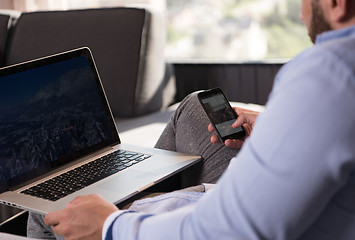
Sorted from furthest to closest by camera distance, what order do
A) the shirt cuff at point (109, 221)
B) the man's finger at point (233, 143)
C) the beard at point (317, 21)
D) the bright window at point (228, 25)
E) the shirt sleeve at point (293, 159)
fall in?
the bright window at point (228, 25)
the man's finger at point (233, 143)
the shirt cuff at point (109, 221)
the beard at point (317, 21)
the shirt sleeve at point (293, 159)

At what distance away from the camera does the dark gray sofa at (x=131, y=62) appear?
2271 millimetres

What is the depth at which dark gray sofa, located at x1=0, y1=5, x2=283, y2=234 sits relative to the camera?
2.27 meters

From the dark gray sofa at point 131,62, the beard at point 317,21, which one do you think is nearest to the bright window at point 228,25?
the dark gray sofa at point 131,62

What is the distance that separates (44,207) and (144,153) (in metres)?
0.36

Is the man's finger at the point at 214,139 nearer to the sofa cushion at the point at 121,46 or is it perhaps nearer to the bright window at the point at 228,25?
the sofa cushion at the point at 121,46

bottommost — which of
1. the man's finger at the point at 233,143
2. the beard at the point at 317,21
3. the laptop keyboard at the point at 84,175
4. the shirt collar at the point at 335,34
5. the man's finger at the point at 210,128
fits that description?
the laptop keyboard at the point at 84,175

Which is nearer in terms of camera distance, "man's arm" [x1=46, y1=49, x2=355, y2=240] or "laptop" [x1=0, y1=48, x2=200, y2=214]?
"man's arm" [x1=46, y1=49, x2=355, y2=240]

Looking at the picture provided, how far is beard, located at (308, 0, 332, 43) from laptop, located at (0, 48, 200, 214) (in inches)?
21.4

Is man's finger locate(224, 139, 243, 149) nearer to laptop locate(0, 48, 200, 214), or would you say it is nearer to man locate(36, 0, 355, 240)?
laptop locate(0, 48, 200, 214)

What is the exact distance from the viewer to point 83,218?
932mm

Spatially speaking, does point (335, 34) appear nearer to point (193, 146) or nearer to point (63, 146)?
point (193, 146)

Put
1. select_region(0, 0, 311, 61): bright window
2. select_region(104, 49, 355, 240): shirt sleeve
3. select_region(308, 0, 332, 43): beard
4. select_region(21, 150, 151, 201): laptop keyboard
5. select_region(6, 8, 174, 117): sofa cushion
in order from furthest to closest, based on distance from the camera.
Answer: select_region(0, 0, 311, 61): bright window
select_region(6, 8, 174, 117): sofa cushion
select_region(21, 150, 151, 201): laptop keyboard
select_region(308, 0, 332, 43): beard
select_region(104, 49, 355, 240): shirt sleeve

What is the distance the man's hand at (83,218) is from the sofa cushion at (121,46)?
1343 mm

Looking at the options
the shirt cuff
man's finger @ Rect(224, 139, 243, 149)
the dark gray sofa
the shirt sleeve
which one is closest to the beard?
the shirt sleeve
